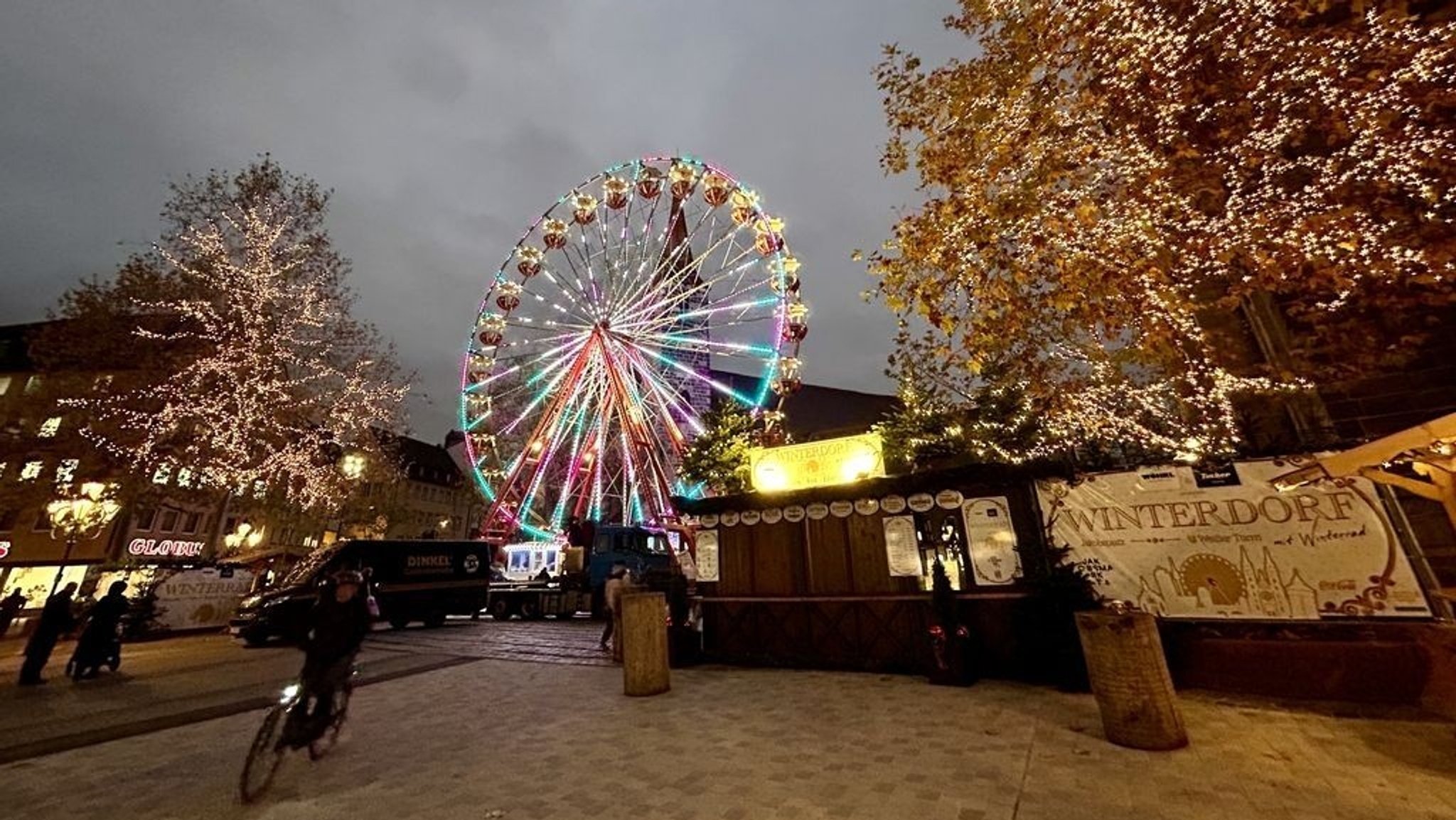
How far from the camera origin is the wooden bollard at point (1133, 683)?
502 cm

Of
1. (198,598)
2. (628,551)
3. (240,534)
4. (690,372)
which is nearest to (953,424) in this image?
(690,372)

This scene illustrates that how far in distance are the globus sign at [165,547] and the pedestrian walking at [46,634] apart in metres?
22.7

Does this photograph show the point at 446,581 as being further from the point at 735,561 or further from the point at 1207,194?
the point at 1207,194

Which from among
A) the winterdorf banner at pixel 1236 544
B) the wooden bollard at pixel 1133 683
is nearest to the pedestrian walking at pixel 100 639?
the wooden bollard at pixel 1133 683

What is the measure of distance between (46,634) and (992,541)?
16.9 meters

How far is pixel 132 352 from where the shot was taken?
18000 millimetres

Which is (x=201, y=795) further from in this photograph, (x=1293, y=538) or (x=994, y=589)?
(x=1293, y=538)

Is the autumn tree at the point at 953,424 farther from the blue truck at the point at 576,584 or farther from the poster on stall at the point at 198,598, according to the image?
the poster on stall at the point at 198,598

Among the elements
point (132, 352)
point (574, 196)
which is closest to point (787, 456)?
point (574, 196)

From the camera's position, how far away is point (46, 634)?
395 inches

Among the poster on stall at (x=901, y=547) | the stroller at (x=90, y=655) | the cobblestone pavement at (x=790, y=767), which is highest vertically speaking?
the poster on stall at (x=901, y=547)

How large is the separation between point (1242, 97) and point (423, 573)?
2286cm

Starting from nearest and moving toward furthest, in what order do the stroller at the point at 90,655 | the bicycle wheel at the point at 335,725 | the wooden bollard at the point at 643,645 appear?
the bicycle wheel at the point at 335,725, the wooden bollard at the point at 643,645, the stroller at the point at 90,655

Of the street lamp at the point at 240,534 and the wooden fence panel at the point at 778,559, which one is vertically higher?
the street lamp at the point at 240,534
